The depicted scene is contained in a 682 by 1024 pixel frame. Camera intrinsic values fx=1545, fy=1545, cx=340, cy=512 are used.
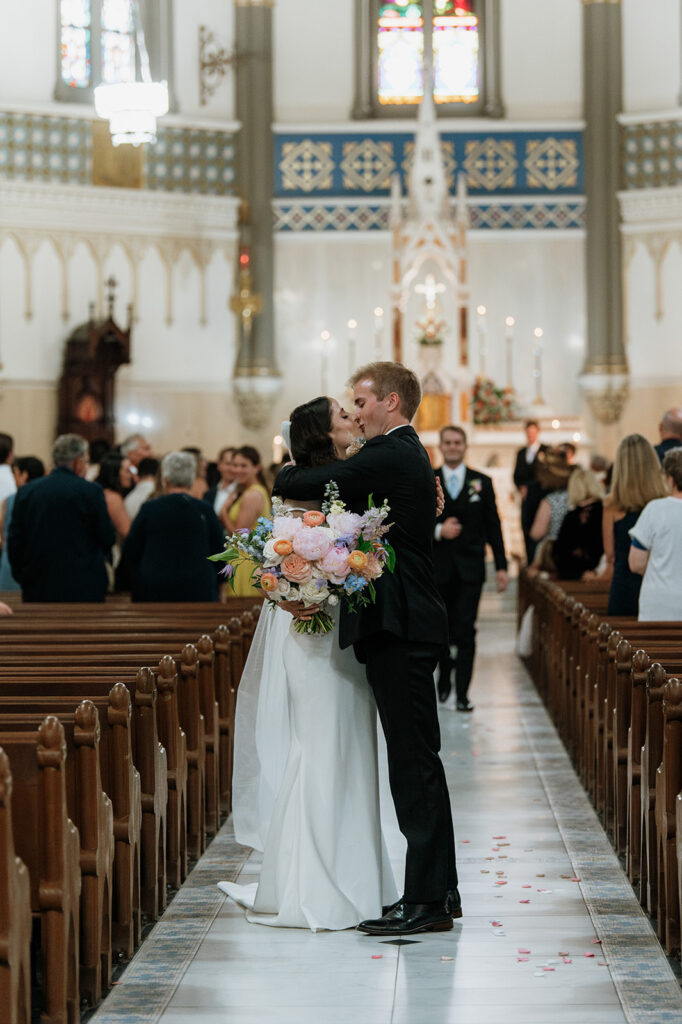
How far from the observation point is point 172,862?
5.39 m

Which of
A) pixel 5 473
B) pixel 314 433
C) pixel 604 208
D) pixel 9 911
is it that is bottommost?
pixel 9 911

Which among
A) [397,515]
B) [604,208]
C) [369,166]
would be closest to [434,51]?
[369,166]

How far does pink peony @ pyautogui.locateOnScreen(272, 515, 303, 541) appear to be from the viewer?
15.2 feet

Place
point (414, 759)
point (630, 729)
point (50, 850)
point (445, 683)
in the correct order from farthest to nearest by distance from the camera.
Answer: point (445, 683), point (630, 729), point (414, 759), point (50, 850)

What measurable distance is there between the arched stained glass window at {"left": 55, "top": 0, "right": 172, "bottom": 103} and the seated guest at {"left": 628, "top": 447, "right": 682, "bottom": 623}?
13.5m

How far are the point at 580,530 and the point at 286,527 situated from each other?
596 cm

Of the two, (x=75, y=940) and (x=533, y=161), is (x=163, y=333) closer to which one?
(x=533, y=161)

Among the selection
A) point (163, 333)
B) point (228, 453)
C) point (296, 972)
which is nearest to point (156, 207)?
point (163, 333)

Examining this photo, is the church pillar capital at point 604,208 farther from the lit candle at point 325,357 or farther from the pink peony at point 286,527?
the pink peony at point 286,527

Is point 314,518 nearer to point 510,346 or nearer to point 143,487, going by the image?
point 143,487

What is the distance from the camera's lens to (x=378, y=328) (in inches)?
751

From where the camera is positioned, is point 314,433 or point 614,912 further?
point 614,912

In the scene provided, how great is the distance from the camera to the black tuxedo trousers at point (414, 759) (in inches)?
184

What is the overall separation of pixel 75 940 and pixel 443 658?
145 cm
